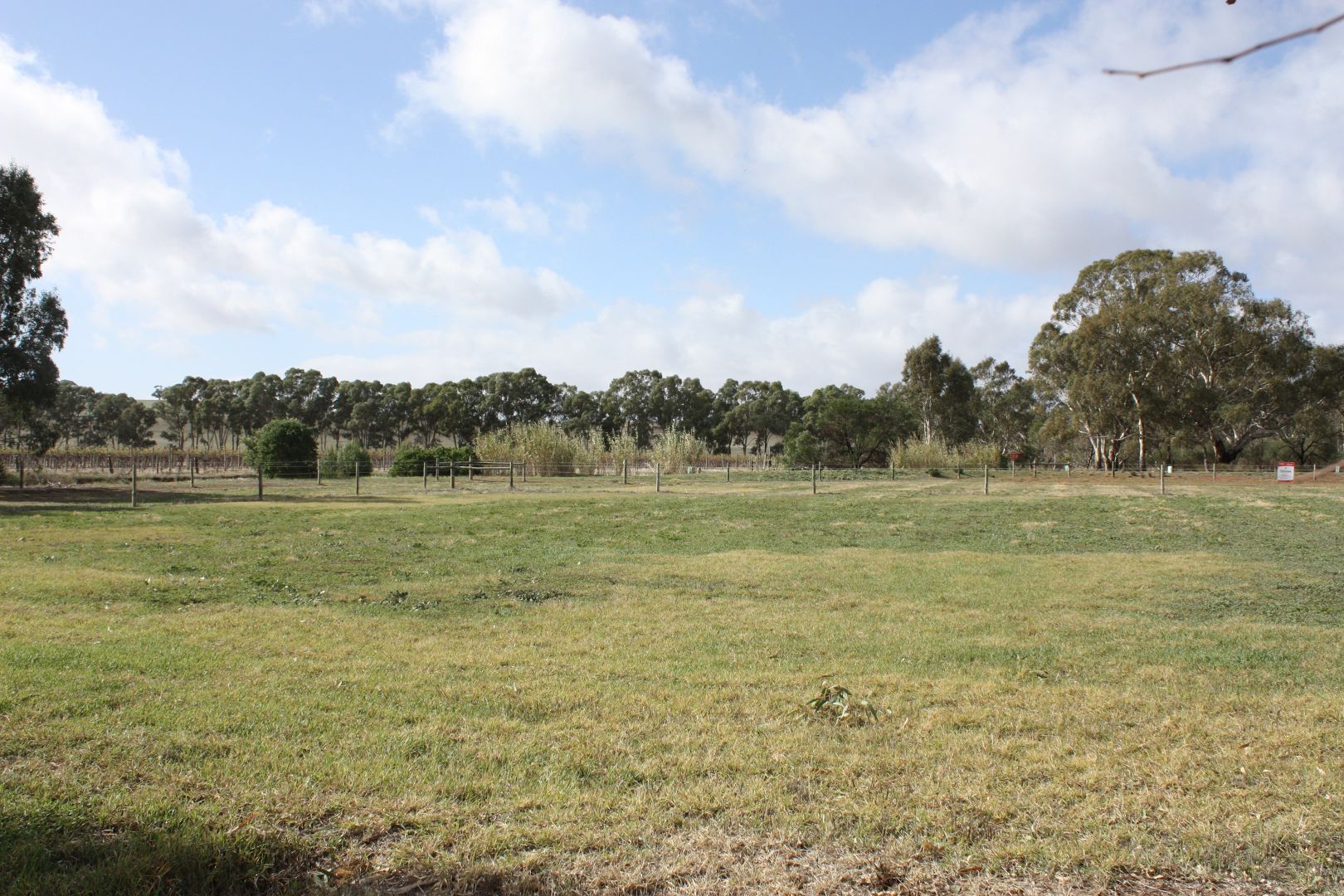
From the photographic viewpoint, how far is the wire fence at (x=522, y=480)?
1272 inches

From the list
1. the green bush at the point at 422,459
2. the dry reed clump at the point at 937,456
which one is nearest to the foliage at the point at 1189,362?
the dry reed clump at the point at 937,456

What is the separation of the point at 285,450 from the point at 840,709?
4711cm

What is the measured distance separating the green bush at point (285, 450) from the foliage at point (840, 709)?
4356 centimetres

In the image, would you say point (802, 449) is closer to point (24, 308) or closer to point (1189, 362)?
point (1189, 362)

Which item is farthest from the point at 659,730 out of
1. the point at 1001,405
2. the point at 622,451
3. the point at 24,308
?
the point at 1001,405

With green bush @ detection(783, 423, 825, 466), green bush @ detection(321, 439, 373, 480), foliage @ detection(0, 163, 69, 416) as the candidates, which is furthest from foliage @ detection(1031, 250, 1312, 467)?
foliage @ detection(0, 163, 69, 416)

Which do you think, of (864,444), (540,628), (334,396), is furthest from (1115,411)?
(334,396)

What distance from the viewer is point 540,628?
29.4 ft

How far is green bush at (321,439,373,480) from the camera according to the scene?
151 feet

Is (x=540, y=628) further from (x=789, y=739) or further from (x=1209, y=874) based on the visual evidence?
(x=1209, y=874)

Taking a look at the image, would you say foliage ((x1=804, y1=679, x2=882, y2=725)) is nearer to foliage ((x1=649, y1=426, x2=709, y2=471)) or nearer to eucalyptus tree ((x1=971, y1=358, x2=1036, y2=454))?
foliage ((x1=649, y1=426, x2=709, y2=471))

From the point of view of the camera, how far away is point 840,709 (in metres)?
5.72

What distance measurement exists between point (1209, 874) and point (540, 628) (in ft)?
20.9

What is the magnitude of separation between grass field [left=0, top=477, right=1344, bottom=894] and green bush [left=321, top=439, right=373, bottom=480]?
1333 inches
